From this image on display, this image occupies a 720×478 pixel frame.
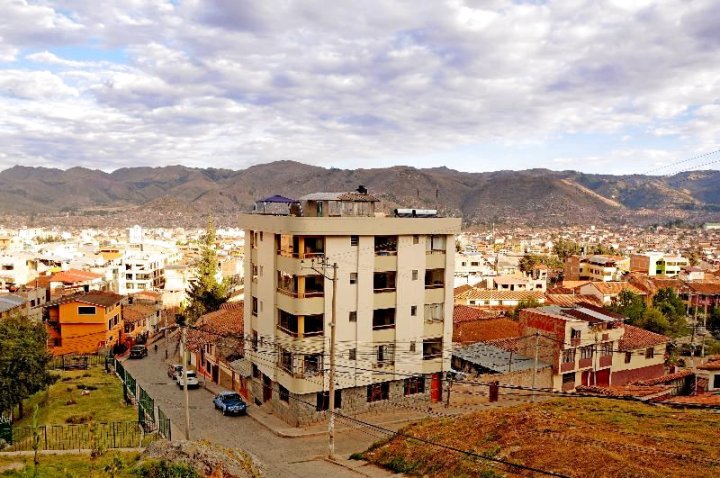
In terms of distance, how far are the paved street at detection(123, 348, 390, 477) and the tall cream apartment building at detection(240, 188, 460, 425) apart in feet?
6.93

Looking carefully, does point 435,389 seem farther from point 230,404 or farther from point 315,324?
point 230,404

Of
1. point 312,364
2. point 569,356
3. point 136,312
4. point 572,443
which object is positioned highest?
point 572,443

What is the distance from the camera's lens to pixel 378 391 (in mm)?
36312

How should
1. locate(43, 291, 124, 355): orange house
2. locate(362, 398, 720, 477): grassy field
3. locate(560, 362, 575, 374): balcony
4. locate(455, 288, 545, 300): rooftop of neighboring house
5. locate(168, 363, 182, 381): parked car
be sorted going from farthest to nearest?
1. locate(455, 288, 545, 300): rooftop of neighboring house
2. locate(43, 291, 124, 355): orange house
3. locate(168, 363, 182, 381): parked car
4. locate(560, 362, 575, 374): balcony
5. locate(362, 398, 720, 477): grassy field

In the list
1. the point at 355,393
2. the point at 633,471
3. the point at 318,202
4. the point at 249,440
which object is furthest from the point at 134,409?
the point at 633,471

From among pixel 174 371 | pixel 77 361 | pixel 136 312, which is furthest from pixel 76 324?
pixel 174 371

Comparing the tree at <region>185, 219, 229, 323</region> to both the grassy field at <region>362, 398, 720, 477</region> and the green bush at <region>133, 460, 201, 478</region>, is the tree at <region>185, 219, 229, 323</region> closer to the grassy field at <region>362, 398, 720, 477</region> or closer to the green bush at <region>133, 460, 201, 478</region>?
the grassy field at <region>362, 398, 720, 477</region>

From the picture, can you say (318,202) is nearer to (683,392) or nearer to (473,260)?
(683,392)

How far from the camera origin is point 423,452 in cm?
2348

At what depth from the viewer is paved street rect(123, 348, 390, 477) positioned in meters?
27.2

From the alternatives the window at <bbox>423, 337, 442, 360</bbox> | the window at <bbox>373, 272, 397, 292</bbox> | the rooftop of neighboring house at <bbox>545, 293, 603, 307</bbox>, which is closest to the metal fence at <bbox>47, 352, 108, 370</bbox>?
Result: the window at <bbox>373, 272, 397, 292</bbox>

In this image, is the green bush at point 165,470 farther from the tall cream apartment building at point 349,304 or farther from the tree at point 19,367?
the tree at point 19,367

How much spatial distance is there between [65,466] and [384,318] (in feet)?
66.1

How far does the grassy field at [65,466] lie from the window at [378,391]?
16543 mm
